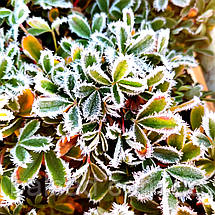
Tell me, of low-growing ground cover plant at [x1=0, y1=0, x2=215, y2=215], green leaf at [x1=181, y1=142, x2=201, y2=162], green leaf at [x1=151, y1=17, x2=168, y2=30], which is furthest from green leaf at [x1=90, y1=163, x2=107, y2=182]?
green leaf at [x1=151, y1=17, x2=168, y2=30]

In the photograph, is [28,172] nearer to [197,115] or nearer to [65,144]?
[65,144]

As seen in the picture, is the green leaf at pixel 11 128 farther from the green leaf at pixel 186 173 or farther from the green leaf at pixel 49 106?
the green leaf at pixel 186 173

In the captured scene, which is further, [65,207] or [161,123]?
[65,207]

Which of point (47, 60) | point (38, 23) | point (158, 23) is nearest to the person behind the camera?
point (47, 60)

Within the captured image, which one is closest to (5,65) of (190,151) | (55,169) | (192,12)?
(55,169)

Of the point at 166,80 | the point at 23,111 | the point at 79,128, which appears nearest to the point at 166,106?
the point at 166,80
